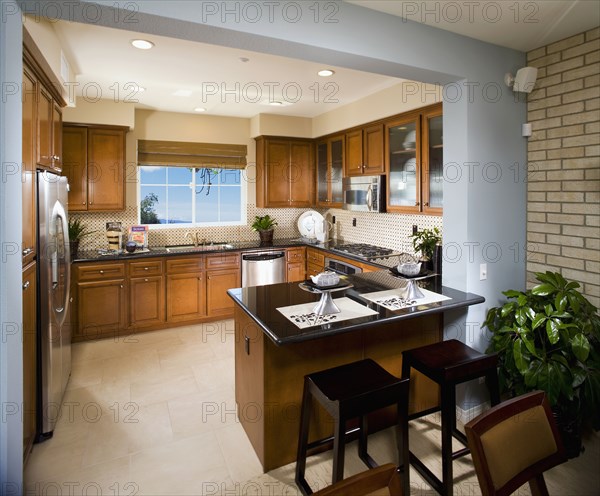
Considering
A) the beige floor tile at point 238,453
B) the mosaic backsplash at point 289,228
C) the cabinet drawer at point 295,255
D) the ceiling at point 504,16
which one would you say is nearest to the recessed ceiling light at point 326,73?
the ceiling at point 504,16

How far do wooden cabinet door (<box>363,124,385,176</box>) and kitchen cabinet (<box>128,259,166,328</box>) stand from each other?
99.9 inches

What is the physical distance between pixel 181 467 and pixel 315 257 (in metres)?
3.12

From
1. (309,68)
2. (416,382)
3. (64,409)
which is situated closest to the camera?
(416,382)

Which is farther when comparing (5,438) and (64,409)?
(64,409)

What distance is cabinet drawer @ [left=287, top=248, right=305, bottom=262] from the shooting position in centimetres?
523

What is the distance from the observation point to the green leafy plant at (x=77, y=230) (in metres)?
4.36

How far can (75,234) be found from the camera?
4.36m

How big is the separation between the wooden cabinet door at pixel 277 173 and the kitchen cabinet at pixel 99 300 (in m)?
2.05

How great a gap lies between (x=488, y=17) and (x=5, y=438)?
3.14 metres

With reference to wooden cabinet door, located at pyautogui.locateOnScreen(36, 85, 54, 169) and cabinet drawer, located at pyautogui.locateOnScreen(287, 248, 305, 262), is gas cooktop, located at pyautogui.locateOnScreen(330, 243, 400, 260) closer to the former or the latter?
cabinet drawer, located at pyautogui.locateOnScreen(287, 248, 305, 262)

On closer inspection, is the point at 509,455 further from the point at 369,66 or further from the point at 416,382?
the point at 369,66

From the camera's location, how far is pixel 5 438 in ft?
5.42

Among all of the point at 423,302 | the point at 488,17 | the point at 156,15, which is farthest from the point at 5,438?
the point at 488,17

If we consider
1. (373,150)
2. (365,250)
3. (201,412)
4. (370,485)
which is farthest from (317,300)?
(373,150)
